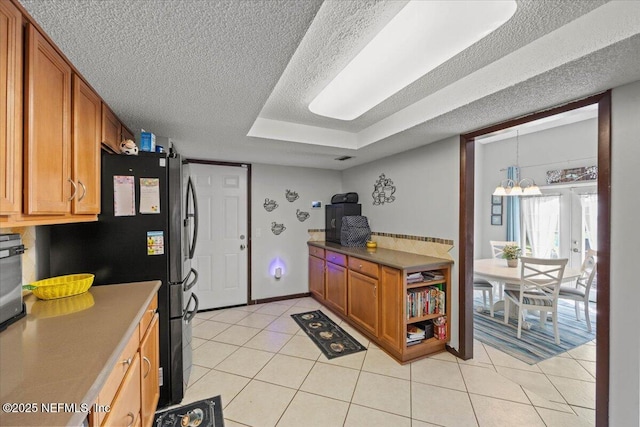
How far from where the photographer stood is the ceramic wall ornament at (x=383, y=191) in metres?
3.36

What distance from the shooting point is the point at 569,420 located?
173cm

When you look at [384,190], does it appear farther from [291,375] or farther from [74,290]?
[74,290]

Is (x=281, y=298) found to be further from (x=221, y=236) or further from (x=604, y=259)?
(x=604, y=259)

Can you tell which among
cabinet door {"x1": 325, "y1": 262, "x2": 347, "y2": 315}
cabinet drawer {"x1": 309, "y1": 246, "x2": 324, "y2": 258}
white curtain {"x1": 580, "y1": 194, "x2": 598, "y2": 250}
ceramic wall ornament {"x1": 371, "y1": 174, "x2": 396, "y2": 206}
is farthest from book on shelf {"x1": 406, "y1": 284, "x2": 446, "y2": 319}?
white curtain {"x1": 580, "y1": 194, "x2": 598, "y2": 250}

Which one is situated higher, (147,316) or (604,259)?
(604,259)

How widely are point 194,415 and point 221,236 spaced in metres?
2.26

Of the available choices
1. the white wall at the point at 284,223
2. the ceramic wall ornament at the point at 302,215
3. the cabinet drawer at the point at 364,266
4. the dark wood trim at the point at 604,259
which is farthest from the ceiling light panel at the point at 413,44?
the ceramic wall ornament at the point at 302,215

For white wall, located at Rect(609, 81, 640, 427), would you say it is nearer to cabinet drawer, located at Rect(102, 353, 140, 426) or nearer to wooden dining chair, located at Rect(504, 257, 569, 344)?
wooden dining chair, located at Rect(504, 257, 569, 344)

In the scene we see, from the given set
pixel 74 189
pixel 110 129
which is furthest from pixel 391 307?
pixel 110 129

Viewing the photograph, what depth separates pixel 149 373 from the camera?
5.08ft

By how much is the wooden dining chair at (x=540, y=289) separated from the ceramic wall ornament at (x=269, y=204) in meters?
3.19

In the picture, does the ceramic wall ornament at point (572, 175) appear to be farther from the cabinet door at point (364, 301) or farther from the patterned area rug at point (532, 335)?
the cabinet door at point (364, 301)

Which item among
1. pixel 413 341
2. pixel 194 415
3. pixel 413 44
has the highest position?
pixel 413 44

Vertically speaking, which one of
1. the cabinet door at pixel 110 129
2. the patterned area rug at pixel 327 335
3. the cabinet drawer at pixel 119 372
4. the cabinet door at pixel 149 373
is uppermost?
the cabinet door at pixel 110 129
